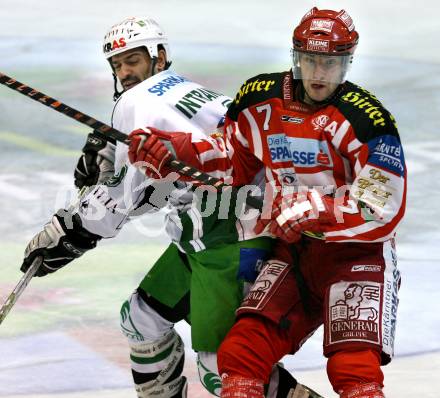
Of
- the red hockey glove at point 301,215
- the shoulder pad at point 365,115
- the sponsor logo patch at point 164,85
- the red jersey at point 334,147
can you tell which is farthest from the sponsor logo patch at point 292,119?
the sponsor logo patch at point 164,85

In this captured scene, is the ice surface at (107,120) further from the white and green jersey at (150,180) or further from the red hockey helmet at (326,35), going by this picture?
the red hockey helmet at (326,35)

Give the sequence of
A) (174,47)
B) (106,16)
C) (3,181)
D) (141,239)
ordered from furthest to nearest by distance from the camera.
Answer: (106,16) → (174,47) → (3,181) → (141,239)

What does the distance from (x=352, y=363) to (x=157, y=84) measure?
4.13 ft

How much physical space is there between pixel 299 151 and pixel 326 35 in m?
0.34

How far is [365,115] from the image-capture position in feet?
12.0

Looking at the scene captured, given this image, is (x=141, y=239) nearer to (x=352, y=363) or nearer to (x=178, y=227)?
(x=178, y=227)

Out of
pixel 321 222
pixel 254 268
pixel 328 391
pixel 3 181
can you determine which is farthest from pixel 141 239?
pixel 321 222

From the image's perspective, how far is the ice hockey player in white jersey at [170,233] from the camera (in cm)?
412

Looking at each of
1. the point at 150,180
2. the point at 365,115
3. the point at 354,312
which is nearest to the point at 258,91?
the point at 365,115

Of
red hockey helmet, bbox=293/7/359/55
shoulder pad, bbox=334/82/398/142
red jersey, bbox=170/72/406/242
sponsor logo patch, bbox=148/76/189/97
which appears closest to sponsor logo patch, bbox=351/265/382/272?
red jersey, bbox=170/72/406/242

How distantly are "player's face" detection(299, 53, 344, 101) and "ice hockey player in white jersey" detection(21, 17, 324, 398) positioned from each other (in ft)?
1.62

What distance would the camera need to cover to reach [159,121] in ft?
13.8

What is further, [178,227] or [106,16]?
[106,16]

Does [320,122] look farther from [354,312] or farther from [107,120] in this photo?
[107,120]
